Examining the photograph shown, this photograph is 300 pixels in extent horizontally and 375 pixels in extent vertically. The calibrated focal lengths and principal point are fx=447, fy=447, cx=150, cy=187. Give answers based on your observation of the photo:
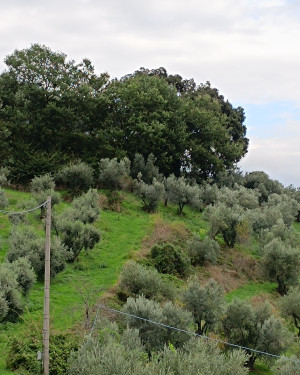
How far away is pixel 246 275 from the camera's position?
34.2 metres

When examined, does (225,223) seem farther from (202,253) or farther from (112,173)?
(112,173)

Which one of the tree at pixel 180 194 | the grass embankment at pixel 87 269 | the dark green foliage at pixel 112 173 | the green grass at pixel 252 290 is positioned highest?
the dark green foliage at pixel 112 173

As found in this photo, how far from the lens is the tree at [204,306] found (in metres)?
21.0

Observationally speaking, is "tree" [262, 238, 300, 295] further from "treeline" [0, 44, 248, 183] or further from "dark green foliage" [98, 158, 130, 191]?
"treeline" [0, 44, 248, 183]

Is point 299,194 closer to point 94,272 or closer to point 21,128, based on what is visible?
point 21,128

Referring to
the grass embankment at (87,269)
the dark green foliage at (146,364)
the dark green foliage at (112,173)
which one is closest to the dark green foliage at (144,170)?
the dark green foliage at (112,173)

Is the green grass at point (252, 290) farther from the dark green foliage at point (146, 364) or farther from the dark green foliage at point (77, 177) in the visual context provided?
the dark green foliage at point (77, 177)

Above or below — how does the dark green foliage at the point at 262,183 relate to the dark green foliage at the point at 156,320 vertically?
above

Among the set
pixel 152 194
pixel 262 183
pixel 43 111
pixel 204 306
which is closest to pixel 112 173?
pixel 152 194

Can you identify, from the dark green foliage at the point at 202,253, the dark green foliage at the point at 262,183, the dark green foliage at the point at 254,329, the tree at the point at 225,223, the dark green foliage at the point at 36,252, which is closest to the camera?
the dark green foliage at the point at 254,329

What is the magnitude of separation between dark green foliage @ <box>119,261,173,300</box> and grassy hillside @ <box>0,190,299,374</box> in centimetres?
137

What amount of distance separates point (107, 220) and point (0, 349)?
22.7 meters

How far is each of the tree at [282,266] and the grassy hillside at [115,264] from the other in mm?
850

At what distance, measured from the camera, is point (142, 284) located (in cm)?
2283
